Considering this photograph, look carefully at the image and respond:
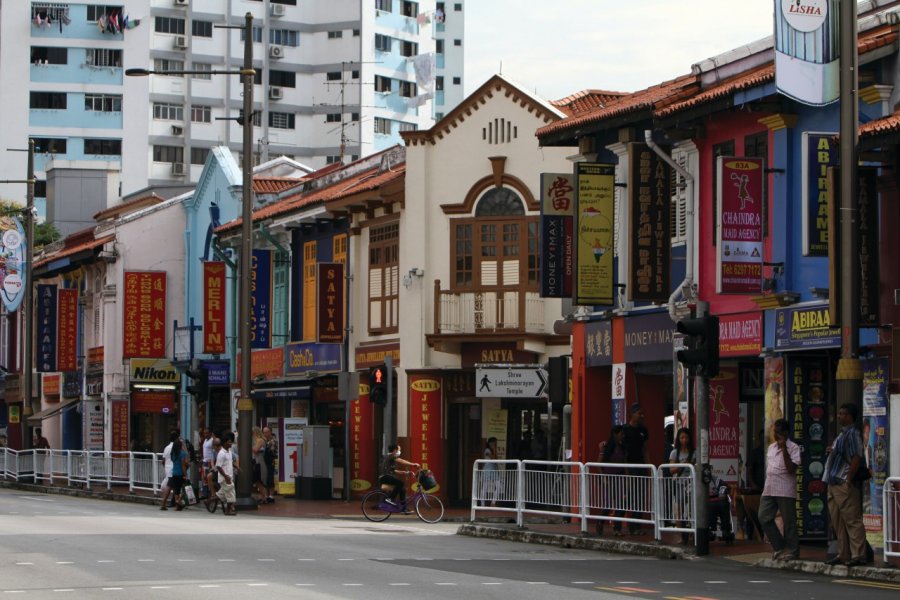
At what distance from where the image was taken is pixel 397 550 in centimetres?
2227

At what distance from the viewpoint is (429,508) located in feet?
101

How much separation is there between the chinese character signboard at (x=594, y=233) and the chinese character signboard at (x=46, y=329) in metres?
33.4

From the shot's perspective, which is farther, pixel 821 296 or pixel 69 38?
pixel 69 38

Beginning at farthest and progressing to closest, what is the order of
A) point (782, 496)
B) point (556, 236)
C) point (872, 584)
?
point (556, 236)
point (782, 496)
point (872, 584)

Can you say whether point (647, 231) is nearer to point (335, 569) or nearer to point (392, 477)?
point (392, 477)

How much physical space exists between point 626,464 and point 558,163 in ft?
46.5

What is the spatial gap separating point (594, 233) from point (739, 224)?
14.0ft

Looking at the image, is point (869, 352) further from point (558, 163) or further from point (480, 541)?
Result: point (558, 163)

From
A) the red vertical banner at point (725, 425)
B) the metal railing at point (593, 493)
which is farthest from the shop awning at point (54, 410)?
the red vertical banner at point (725, 425)

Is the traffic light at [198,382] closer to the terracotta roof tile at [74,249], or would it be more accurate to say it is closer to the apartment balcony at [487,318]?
the apartment balcony at [487,318]

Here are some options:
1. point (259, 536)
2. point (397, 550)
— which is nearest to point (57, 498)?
point (259, 536)

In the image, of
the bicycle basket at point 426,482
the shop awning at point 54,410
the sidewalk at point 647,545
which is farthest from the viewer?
the shop awning at point 54,410

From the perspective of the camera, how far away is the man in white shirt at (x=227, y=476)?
3341 cm

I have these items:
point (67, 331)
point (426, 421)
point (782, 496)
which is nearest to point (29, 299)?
point (67, 331)
